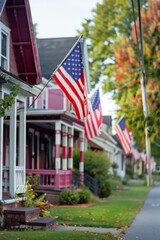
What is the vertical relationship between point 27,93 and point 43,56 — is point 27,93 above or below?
below

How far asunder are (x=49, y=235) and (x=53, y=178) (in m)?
12.2

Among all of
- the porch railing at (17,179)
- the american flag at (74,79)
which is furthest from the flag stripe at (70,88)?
the porch railing at (17,179)

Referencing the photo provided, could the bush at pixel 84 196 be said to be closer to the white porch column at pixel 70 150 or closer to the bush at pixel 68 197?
the bush at pixel 68 197

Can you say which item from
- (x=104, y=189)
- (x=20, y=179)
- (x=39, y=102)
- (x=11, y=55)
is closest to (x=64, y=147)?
(x=39, y=102)

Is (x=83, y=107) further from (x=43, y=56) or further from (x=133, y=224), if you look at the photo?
(x=43, y=56)

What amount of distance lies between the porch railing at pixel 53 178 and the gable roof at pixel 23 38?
6.87 metres

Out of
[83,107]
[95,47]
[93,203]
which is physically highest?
[95,47]

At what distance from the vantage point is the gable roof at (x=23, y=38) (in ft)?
53.8

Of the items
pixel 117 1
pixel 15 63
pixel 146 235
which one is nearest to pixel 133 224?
pixel 146 235

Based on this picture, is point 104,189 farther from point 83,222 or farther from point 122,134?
point 83,222

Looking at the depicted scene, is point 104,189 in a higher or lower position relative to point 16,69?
lower

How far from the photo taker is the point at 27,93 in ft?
51.3

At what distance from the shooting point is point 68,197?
22.5 meters

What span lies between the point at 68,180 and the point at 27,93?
10.1 metres
